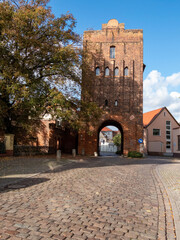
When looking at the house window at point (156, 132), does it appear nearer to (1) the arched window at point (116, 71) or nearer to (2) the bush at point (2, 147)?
(1) the arched window at point (116, 71)

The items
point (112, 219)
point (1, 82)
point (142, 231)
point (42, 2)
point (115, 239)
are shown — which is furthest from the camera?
point (42, 2)

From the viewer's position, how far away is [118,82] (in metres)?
28.7

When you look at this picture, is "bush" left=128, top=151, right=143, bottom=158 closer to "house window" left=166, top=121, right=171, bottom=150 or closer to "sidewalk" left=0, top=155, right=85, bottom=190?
"sidewalk" left=0, top=155, right=85, bottom=190

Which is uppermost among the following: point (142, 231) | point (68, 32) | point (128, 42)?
point (128, 42)

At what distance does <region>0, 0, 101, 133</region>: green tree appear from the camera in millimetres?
13820

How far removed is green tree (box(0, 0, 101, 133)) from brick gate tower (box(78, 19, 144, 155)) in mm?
9108

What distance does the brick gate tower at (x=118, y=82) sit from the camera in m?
27.6

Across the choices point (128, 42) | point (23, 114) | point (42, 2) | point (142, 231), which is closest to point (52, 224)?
point (142, 231)

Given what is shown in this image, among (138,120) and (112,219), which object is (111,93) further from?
(112,219)

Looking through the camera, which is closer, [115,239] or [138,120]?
[115,239]

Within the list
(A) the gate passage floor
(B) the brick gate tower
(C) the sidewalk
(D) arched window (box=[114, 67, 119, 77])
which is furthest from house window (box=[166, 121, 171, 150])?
(A) the gate passage floor

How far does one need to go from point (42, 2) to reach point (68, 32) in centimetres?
293

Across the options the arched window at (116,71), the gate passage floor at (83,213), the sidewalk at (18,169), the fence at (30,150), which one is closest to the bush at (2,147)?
the fence at (30,150)

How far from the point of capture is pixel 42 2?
16000 millimetres
